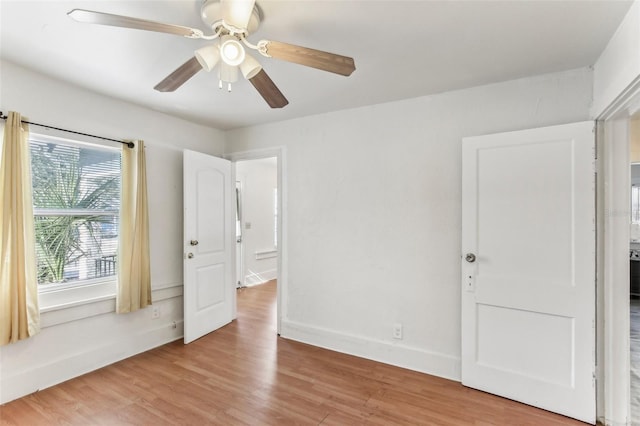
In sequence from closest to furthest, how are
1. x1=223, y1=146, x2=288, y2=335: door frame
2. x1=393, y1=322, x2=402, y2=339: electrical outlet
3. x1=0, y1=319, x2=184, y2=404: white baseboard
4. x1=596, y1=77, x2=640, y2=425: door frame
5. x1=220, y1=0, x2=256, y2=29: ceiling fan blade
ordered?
x1=220, y1=0, x2=256, y2=29: ceiling fan blade → x1=596, y1=77, x2=640, y2=425: door frame → x1=0, y1=319, x2=184, y2=404: white baseboard → x1=393, y1=322, x2=402, y2=339: electrical outlet → x1=223, y1=146, x2=288, y2=335: door frame

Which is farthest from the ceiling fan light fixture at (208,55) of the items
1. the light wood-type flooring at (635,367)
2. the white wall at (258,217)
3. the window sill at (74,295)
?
the white wall at (258,217)

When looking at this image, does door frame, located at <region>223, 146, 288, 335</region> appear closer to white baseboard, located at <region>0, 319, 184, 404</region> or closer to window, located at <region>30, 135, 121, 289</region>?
white baseboard, located at <region>0, 319, 184, 404</region>

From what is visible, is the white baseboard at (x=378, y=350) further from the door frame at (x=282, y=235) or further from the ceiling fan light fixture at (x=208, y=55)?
the ceiling fan light fixture at (x=208, y=55)

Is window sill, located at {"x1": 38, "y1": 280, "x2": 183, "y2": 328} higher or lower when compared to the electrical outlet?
higher

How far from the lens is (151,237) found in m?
3.12

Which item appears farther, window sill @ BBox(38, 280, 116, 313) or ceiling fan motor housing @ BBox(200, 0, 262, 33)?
window sill @ BBox(38, 280, 116, 313)

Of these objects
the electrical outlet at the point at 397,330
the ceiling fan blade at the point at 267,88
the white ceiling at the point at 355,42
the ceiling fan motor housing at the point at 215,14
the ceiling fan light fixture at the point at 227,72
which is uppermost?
the white ceiling at the point at 355,42

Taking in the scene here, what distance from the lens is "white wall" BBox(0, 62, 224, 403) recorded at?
2273 mm

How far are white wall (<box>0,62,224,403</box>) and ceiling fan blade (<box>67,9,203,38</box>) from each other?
1637 millimetres

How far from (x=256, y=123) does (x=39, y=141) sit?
6.30 feet

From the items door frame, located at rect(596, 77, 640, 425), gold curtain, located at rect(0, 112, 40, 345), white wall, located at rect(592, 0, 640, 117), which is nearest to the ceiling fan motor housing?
gold curtain, located at rect(0, 112, 40, 345)

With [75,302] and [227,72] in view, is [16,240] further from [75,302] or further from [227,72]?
[227,72]

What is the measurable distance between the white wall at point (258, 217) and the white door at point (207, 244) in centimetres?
204

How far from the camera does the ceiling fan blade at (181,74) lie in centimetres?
160
